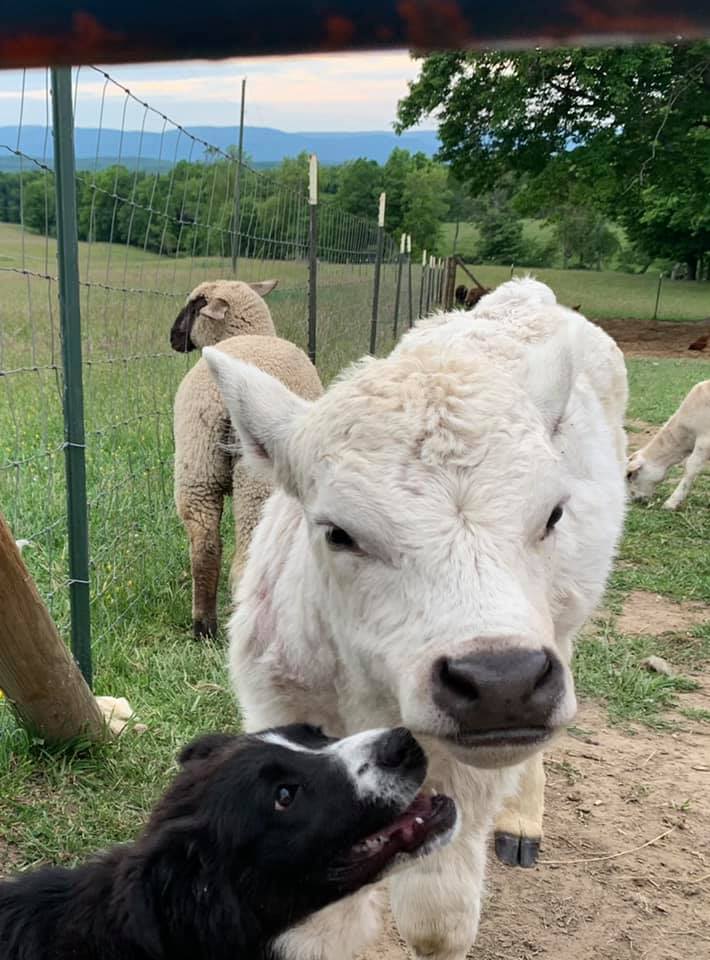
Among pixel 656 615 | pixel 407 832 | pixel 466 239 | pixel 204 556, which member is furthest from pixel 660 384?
pixel 466 239

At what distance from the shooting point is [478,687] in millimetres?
1809

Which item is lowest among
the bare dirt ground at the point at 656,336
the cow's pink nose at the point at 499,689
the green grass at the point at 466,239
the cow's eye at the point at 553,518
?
the bare dirt ground at the point at 656,336

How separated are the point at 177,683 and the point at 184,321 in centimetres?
281

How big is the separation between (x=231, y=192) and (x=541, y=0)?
7.13 m

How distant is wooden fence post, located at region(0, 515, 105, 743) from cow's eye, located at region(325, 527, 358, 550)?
4.14 ft

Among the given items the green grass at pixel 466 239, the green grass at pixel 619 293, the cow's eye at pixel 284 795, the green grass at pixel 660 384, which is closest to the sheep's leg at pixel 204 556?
the cow's eye at pixel 284 795

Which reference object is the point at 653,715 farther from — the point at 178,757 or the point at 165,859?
the point at 165,859

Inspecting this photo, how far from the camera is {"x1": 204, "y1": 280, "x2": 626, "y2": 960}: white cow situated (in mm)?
1912

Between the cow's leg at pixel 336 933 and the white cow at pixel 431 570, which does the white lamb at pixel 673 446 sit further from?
the cow's leg at pixel 336 933

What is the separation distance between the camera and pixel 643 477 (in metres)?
9.77

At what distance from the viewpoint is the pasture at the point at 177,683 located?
3.23m

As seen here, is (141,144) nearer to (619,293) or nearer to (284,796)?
(284,796)

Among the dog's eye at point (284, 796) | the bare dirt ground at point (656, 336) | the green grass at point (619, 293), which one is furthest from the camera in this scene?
the green grass at point (619, 293)

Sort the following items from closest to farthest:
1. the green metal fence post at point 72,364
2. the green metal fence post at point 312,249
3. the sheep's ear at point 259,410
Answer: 1. the sheep's ear at point 259,410
2. the green metal fence post at point 72,364
3. the green metal fence post at point 312,249
